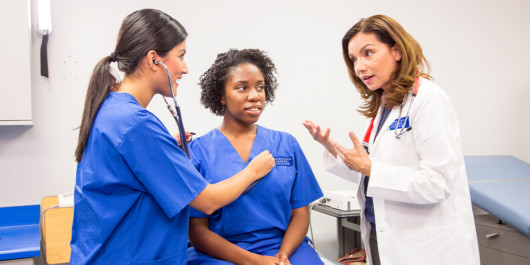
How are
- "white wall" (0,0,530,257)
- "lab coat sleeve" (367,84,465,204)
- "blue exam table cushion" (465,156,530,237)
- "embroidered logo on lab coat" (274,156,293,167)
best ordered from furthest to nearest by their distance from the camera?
"white wall" (0,0,530,257), "blue exam table cushion" (465,156,530,237), "embroidered logo on lab coat" (274,156,293,167), "lab coat sleeve" (367,84,465,204)

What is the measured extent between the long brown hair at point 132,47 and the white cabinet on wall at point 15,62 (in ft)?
3.19

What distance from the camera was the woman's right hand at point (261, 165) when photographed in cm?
123

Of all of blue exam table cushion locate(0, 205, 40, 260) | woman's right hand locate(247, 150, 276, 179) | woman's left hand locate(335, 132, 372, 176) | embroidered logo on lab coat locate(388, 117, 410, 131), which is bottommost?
blue exam table cushion locate(0, 205, 40, 260)

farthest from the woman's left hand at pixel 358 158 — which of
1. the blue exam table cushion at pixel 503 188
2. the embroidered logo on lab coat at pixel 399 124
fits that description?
the blue exam table cushion at pixel 503 188

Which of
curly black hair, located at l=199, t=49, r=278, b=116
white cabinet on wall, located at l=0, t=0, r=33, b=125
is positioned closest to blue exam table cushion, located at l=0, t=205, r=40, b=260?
white cabinet on wall, located at l=0, t=0, r=33, b=125

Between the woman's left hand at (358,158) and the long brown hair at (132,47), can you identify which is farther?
the woman's left hand at (358,158)

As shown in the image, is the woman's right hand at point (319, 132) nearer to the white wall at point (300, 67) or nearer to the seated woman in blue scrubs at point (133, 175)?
the seated woman in blue scrubs at point (133, 175)

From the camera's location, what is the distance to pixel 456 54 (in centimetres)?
279

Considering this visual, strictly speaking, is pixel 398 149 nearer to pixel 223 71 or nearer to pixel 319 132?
pixel 319 132

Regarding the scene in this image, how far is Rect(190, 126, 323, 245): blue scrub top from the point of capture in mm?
1326

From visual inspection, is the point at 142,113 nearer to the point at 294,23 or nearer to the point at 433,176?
the point at 433,176

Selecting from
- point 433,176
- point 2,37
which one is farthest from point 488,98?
point 2,37

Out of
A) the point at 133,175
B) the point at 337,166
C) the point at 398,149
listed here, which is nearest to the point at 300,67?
→ the point at 337,166

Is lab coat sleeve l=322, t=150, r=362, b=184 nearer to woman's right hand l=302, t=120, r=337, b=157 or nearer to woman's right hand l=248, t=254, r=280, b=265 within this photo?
woman's right hand l=302, t=120, r=337, b=157
